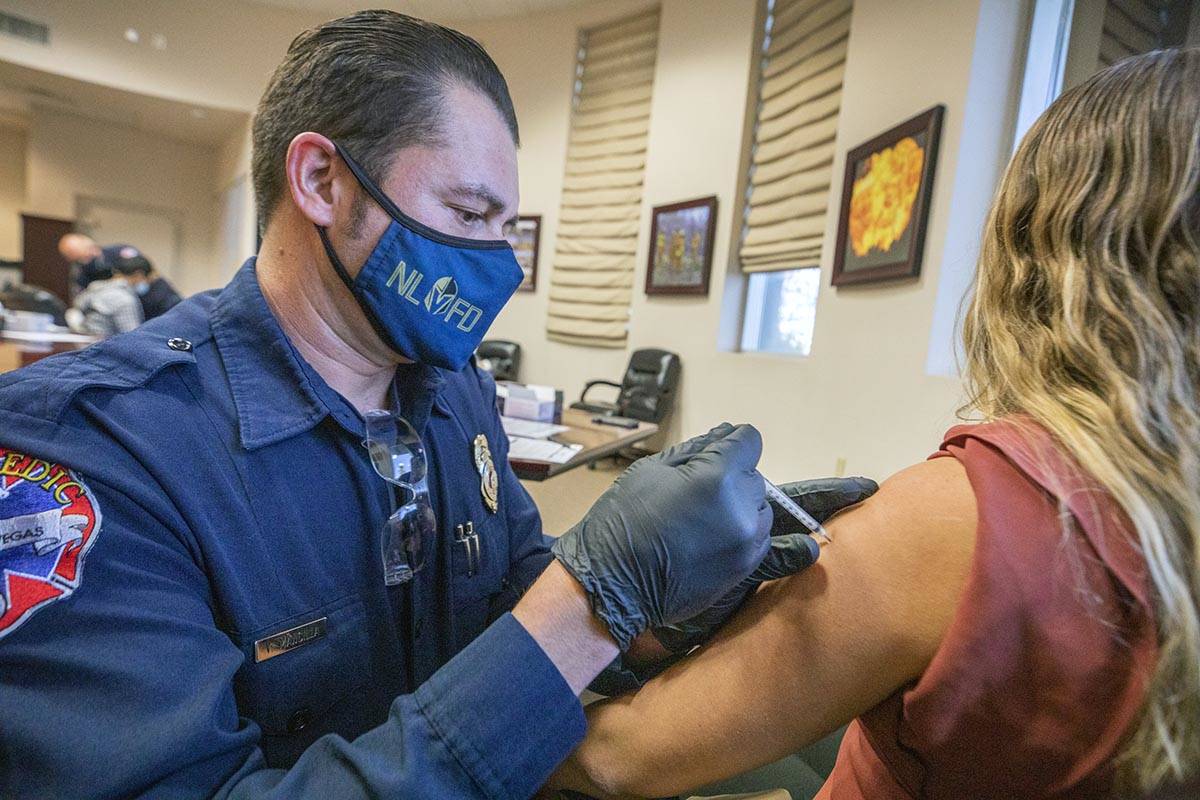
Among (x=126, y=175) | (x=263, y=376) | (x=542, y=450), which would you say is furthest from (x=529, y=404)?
(x=126, y=175)

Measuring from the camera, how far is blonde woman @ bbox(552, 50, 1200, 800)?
0.50 meters

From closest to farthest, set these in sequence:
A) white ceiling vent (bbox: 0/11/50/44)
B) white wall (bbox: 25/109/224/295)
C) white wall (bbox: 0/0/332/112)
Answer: white ceiling vent (bbox: 0/11/50/44) → white wall (bbox: 0/0/332/112) → white wall (bbox: 25/109/224/295)

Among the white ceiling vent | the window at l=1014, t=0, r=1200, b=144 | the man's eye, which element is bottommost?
the man's eye

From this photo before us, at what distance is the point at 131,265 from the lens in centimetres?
465

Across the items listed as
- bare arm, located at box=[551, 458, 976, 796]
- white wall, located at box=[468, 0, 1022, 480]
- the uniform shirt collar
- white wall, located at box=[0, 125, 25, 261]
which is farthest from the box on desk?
white wall, located at box=[0, 125, 25, 261]

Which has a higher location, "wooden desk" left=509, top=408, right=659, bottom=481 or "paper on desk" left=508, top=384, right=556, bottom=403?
"paper on desk" left=508, top=384, right=556, bottom=403

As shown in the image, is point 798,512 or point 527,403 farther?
point 527,403

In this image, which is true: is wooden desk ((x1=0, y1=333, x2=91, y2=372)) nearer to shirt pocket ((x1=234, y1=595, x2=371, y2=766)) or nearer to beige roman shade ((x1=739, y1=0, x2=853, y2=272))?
shirt pocket ((x1=234, y1=595, x2=371, y2=766))

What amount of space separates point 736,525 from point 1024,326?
0.39 m

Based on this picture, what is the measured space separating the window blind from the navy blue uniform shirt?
118 inches

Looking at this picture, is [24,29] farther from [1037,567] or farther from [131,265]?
[1037,567]

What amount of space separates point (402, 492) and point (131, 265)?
5.10 meters

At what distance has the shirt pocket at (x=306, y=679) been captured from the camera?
29.6 inches

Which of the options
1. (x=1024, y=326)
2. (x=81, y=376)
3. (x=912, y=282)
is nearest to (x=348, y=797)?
(x=81, y=376)
